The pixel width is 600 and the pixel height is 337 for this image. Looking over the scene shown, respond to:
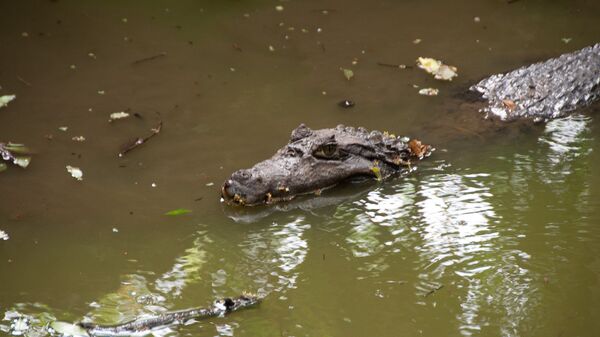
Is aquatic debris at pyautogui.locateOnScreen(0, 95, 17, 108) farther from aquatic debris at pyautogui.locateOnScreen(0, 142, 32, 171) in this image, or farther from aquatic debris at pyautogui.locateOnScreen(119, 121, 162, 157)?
aquatic debris at pyautogui.locateOnScreen(119, 121, 162, 157)

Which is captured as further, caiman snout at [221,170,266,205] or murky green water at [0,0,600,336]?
caiman snout at [221,170,266,205]

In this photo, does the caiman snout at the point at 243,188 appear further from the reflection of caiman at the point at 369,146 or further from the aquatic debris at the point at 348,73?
the aquatic debris at the point at 348,73

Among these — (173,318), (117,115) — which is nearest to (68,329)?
(173,318)

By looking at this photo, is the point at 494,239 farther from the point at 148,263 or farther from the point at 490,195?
the point at 148,263

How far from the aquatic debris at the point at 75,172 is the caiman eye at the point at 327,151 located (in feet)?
6.53

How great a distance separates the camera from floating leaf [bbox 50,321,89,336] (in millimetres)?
4449

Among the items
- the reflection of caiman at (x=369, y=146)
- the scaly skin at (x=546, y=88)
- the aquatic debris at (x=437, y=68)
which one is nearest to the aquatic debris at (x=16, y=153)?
the reflection of caiman at (x=369, y=146)

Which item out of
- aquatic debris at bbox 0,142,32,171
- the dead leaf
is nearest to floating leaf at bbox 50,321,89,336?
aquatic debris at bbox 0,142,32,171

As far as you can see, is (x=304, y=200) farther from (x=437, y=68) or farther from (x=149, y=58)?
(x=149, y=58)

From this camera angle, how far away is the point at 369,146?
6285 mm

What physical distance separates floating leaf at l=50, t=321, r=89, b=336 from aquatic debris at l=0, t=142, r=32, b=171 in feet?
7.73

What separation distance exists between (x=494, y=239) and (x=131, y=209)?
275 centimetres

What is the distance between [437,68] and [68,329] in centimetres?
503

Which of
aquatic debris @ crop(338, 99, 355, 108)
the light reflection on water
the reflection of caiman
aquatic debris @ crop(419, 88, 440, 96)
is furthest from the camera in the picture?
aquatic debris @ crop(419, 88, 440, 96)
